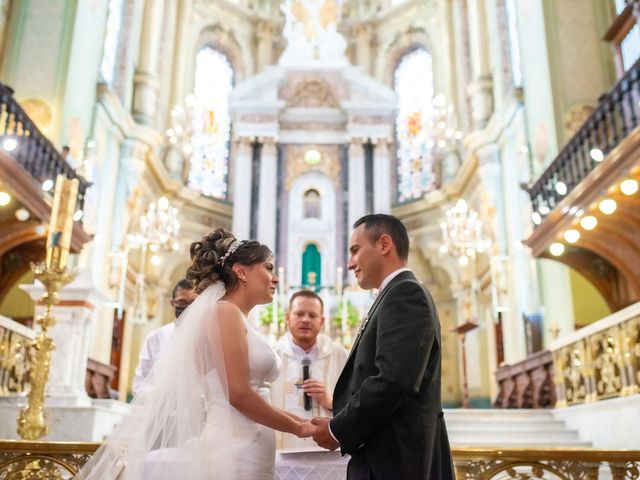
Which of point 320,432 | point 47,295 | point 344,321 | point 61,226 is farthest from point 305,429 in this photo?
point 344,321

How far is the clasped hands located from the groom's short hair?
73 centimetres

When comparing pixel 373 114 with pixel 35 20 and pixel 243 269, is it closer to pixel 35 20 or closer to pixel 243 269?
pixel 35 20

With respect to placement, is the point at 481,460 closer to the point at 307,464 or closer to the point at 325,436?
the point at 307,464

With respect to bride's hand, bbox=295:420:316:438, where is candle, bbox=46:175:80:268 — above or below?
above

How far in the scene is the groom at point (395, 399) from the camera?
7.41 feet

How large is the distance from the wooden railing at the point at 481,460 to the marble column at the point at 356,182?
15608mm

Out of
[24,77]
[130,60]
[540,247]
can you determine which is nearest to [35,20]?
[24,77]

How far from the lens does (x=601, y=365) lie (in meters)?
7.39

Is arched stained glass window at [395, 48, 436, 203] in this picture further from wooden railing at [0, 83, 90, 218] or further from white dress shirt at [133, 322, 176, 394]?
white dress shirt at [133, 322, 176, 394]

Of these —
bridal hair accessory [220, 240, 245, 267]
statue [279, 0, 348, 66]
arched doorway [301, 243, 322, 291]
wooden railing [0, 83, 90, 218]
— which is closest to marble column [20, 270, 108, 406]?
wooden railing [0, 83, 90, 218]

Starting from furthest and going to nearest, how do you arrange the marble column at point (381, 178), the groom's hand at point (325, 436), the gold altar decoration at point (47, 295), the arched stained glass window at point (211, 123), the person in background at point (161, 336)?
the arched stained glass window at point (211, 123), the marble column at point (381, 178), the gold altar decoration at point (47, 295), the person in background at point (161, 336), the groom's hand at point (325, 436)

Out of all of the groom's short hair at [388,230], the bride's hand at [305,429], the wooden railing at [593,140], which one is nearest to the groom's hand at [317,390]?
the bride's hand at [305,429]

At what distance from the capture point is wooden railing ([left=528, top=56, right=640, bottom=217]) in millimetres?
8148

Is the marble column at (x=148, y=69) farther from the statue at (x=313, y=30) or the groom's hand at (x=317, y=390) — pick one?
the groom's hand at (x=317, y=390)
